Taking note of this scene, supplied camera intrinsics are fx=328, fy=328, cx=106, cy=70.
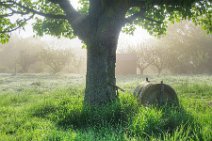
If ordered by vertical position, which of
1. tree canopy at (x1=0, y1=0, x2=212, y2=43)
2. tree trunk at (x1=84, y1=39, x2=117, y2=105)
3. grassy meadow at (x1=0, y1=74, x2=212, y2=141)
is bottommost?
grassy meadow at (x1=0, y1=74, x2=212, y2=141)

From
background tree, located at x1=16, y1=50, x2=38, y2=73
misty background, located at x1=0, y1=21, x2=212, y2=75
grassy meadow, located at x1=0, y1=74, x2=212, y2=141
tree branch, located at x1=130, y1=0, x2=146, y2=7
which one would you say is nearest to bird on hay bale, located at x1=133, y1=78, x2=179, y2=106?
grassy meadow, located at x1=0, y1=74, x2=212, y2=141

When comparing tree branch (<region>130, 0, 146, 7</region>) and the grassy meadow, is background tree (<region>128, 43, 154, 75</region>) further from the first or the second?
the grassy meadow

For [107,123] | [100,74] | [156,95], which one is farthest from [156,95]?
[107,123]

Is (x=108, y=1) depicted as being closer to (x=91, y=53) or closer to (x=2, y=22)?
(x=91, y=53)

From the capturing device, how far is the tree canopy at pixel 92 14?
585 inches

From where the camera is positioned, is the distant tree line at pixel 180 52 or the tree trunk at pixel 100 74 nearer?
the tree trunk at pixel 100 74

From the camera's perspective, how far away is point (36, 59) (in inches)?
3378

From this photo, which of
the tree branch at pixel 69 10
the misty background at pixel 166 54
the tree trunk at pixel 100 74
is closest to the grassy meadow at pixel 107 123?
the tree trunk at pixel 100 74

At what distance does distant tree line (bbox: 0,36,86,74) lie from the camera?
80.9m

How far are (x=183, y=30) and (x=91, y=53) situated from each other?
69003mm

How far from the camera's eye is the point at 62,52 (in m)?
82.3

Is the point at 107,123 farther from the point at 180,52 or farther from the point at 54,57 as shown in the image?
the point at 54,57

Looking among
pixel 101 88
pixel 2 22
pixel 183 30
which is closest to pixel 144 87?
pixel 101 88

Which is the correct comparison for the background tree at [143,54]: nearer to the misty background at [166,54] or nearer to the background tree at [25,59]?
the misty background at [166,54]
